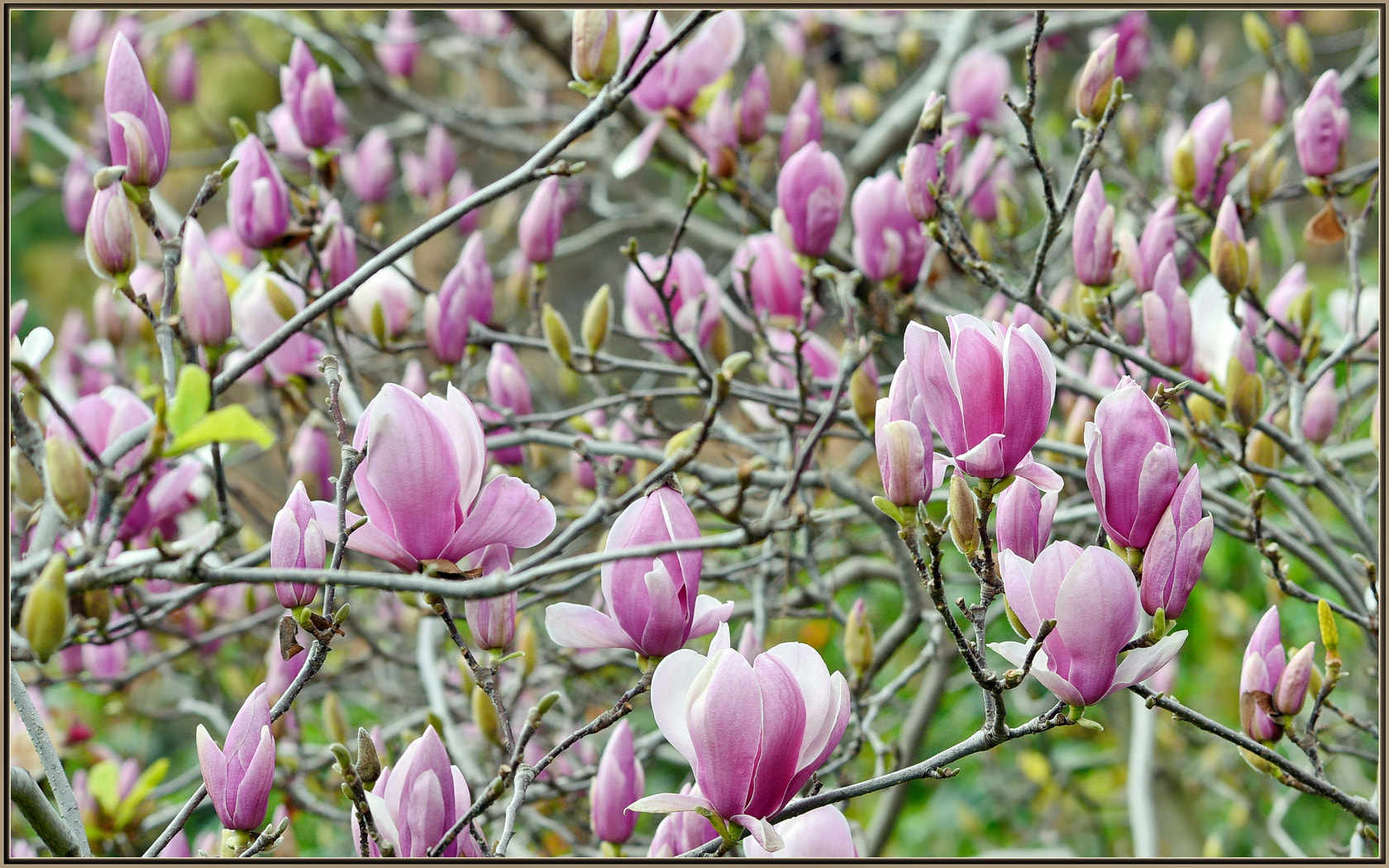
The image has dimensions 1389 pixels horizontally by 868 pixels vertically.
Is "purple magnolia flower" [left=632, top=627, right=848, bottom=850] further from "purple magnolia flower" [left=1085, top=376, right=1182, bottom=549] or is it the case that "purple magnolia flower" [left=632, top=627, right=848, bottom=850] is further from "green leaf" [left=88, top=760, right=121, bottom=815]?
"green leaf" [left=88, top=760, right=121, bottom=815]

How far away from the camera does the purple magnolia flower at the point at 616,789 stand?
855 millimetres

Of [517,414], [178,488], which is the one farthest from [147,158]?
[517,414]

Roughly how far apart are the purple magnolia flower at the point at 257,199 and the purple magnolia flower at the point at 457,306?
0.70 feet

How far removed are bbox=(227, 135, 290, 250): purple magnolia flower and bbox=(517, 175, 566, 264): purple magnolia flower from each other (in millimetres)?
349

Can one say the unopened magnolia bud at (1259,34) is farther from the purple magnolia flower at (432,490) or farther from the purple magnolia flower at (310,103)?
the purple magnolia flower at (432,490)

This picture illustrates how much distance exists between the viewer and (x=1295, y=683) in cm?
81

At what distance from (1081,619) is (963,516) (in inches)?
3.7

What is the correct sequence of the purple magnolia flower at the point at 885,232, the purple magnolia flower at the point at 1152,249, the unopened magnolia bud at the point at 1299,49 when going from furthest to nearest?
the unopened magnolia bud at the point at 1299,49 < the purple magnolia flower at the point at 885,232 < the purple magnolia flower at the point at 1152,249

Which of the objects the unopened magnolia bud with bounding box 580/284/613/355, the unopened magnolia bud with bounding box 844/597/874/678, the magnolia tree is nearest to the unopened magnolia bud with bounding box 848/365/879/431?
the magnolia tree

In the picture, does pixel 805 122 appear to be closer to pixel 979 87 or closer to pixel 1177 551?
pixel 979 87

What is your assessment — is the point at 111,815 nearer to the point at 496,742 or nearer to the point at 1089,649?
the point at 496,742

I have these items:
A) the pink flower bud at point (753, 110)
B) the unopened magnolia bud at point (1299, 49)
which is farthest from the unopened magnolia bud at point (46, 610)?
the unopened magnolia bud at point (1299, 49)

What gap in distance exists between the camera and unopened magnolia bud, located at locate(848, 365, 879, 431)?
104cm

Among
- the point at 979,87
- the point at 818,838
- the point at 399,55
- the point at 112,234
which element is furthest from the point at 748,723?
the point at 399,55
